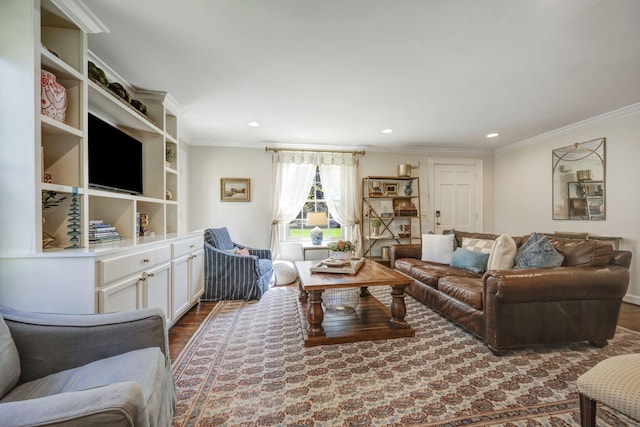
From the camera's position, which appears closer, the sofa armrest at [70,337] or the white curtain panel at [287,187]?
the sofa armrest at [70,337]

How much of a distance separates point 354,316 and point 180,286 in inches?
70.4

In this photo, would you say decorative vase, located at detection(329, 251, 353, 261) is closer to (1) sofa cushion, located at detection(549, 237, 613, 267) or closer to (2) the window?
(2) the window

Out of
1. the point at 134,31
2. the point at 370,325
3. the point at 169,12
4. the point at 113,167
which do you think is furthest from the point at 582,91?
the point at 113,167

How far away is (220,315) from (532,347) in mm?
2943

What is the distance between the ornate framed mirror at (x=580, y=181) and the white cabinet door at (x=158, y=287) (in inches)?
207

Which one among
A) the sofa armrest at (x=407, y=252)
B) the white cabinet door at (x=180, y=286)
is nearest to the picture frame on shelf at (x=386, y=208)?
the sofa armrest at (x=407, y=252)

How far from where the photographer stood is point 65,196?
167cm

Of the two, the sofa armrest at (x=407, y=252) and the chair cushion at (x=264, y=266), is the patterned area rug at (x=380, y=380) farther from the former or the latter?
the sofa armrest at (x=407, y=252)

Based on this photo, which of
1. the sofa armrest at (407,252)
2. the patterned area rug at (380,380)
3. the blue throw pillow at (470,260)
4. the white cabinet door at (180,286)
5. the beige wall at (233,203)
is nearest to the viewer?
the patterned area rug at (380,380)

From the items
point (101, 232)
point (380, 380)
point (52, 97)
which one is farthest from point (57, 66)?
point (380, 380)

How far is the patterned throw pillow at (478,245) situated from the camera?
307 cm

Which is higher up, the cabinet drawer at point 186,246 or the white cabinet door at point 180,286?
the cabinet drawer at point 186,246

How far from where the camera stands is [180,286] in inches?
103

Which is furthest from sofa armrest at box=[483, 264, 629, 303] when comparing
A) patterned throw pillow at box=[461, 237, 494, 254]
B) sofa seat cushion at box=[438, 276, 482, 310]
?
patterned throw pillow at box=[461, 237, 494, 254]
